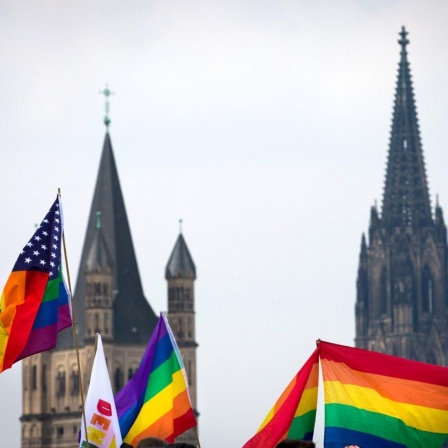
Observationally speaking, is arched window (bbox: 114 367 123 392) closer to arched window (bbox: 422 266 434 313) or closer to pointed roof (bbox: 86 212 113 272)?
pointed roof (bbox: 86 212 113 272)

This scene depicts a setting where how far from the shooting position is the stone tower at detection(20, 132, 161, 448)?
140000 millimetres

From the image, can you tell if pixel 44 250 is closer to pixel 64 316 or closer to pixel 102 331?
pixel 64 316

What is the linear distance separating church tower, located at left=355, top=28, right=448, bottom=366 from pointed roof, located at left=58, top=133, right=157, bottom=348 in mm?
23989

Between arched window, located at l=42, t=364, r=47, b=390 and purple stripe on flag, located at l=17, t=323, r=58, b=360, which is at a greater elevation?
arched window, located at l=42, t=364, r=47, b=390

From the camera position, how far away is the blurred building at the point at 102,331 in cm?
14000

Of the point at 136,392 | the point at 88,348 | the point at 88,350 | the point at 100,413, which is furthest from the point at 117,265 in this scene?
the point at 100,413

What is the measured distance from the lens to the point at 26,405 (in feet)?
461

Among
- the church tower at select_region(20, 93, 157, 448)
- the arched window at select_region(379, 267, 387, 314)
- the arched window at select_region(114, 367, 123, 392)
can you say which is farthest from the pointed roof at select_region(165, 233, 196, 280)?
the arched window at select_region(379, 267, 387, 314)

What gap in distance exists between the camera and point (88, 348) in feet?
464

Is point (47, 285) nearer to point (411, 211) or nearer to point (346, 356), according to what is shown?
point (346, 356)

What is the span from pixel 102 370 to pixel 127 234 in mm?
114845

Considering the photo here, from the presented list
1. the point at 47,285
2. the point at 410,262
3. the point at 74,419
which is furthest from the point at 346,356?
the point at 410,262

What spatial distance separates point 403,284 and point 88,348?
30.1 m

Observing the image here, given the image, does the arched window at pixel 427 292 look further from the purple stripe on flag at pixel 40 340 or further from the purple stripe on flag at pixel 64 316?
the purple stripe on flag at pixel 40 340
